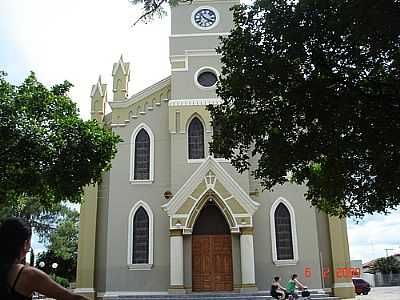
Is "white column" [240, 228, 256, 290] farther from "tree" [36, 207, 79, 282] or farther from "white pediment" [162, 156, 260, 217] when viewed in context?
"tree" [36, 207, 79, 282]

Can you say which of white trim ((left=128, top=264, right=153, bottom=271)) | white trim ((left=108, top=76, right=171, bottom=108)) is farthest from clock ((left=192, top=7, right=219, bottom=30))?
white trim ((left=128, top=264, right=153, bottom=271))

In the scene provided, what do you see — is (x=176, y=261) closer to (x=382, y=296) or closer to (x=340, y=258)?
(x=340, y=258)

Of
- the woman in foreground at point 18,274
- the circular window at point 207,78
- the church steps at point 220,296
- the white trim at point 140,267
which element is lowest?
the church steps at point 220,296

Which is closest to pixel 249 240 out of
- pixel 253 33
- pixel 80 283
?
pixel 80 283

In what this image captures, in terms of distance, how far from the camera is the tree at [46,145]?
1481 cm

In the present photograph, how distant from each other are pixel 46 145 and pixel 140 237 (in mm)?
8035

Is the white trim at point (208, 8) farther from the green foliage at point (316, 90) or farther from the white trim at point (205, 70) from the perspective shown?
the green foliage at point (316, 90)

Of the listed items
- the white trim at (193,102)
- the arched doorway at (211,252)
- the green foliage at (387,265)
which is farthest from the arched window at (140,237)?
the green foliage at (387,265)

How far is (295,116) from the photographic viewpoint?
1033 centimetres

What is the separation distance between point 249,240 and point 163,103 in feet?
25.9

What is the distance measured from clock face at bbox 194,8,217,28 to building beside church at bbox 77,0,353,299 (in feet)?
4.77

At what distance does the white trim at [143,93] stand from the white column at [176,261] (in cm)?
686

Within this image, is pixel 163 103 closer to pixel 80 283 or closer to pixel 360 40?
pixel 80 283

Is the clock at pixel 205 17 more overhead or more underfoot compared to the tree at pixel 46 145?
more overhead
